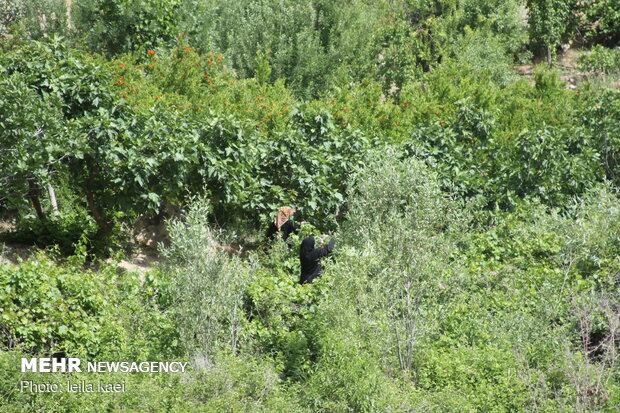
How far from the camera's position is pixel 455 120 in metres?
11.9

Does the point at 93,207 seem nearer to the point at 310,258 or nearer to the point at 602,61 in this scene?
the point at 310,258

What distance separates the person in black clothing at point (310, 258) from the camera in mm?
8484

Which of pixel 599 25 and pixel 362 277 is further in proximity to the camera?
pixel 599 25

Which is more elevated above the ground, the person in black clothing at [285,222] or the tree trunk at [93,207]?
the tree trunk at [93,207]

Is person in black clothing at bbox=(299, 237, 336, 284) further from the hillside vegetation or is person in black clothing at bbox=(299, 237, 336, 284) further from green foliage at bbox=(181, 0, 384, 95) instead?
green foliage at bbox=(181, 0, 384, 95)

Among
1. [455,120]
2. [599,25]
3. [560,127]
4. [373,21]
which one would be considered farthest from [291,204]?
[599,25]

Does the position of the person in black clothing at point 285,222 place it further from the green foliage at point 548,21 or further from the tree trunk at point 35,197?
the green foliage at point 548,21

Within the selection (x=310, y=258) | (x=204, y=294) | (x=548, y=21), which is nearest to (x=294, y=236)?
(x=310, y=258)

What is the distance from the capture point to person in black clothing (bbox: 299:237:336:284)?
27.8 feet

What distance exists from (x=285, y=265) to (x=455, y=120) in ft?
13.6

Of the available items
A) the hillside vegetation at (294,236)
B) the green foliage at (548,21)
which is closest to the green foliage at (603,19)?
the green foliage at (548,21)

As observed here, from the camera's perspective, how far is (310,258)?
8.57 meters

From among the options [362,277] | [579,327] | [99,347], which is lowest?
[579,327]

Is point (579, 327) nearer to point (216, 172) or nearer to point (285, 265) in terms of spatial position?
point (285, 265)
